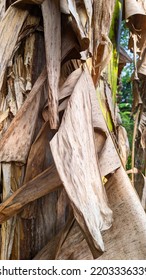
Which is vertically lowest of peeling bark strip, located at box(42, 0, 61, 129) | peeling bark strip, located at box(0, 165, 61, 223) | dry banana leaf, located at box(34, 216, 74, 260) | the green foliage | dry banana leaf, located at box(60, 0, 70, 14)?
the green foliage

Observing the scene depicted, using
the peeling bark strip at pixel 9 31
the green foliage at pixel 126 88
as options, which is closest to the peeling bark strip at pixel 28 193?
the peeling bark strip at pixel 9 31

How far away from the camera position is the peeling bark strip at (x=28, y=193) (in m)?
0.35

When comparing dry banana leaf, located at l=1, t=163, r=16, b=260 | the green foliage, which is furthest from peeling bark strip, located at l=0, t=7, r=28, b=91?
the green foliage

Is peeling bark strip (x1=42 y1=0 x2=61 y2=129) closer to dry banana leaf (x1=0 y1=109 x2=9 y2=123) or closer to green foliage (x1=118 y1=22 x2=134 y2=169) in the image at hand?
dry banana leaf (x1=0 y1=109 x2=9 y2=123)

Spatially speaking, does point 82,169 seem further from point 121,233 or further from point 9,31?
point 9,31

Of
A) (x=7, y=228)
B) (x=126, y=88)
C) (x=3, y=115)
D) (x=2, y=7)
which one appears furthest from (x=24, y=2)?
(x=126, y=88)

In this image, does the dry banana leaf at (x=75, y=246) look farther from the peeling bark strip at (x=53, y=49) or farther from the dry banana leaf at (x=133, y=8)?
the dry banana leaf at (x=133, y=8)

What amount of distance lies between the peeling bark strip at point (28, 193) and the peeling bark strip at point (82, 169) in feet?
0.13

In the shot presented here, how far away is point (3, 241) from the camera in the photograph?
1.26 ft

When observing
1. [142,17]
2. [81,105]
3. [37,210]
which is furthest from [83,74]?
[142,17]

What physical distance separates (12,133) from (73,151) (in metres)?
0.10

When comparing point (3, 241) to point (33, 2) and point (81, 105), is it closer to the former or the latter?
point (81, 105)

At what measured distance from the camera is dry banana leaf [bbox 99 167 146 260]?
1.11 ft

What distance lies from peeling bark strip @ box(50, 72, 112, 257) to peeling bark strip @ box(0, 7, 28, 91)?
100 millimetres
